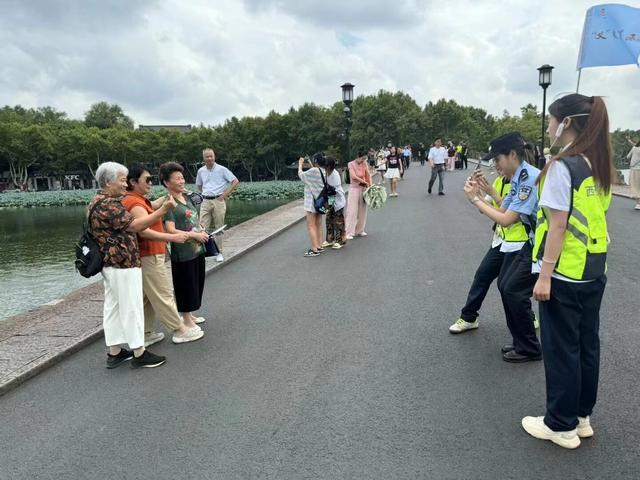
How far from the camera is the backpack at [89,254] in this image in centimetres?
410

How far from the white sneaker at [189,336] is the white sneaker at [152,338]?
136mm

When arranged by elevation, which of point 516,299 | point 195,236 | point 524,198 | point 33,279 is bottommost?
point 33,279

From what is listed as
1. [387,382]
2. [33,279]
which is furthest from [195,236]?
[33,279]

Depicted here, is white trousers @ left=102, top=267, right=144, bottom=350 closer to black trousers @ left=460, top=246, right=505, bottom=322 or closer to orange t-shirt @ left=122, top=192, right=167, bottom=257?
orange t-shirt @ left=122, top=192, right=167, bottom=257

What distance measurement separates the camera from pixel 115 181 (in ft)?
13.2

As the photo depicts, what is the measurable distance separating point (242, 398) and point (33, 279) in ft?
30.6

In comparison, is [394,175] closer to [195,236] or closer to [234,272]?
[234,272]

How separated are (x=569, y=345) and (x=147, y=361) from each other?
10.9 ft

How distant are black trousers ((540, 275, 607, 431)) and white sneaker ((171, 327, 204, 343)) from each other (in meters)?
3.26

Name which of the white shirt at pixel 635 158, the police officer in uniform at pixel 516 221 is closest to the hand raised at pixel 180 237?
the police officer in uniform at pixel 516 221

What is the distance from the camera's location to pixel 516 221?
3.75 m

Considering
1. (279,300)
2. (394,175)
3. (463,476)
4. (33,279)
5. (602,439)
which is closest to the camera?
(463,476)

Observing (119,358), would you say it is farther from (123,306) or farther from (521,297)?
(521,297)

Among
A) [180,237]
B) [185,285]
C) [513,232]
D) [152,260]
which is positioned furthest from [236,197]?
[513,232]
